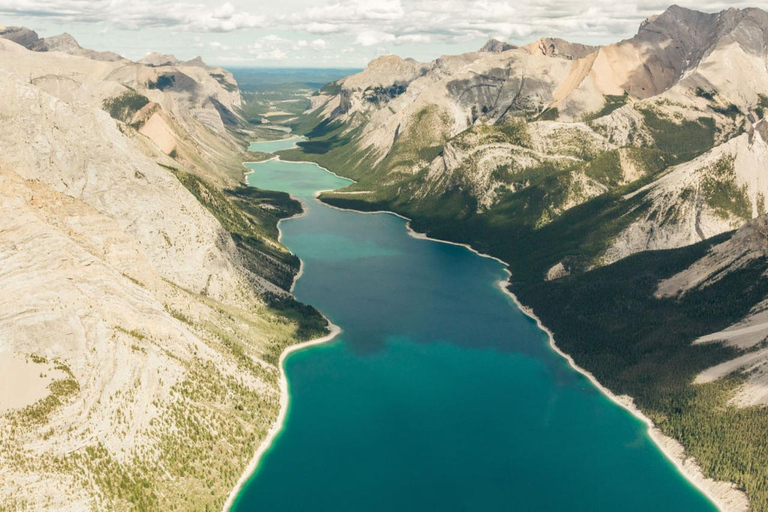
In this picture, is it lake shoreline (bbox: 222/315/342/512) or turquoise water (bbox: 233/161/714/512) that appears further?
lake shoreline (bbox: 222/315/342/512)

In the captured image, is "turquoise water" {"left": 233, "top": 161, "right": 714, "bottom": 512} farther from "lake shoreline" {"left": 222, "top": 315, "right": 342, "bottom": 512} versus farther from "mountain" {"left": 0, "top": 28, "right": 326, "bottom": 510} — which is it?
"mountain" {"left": 0, "top": 28, "right": 326, "bottom": 510}

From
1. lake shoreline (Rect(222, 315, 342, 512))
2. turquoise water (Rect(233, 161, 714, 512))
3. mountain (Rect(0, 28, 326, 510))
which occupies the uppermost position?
mountain (Rect(0, 28, 326, 510))

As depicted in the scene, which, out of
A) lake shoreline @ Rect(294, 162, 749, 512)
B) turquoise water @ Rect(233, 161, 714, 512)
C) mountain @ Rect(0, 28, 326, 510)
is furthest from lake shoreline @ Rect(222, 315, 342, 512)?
lake shoreline @ Rect(294, 162, 749, 512)

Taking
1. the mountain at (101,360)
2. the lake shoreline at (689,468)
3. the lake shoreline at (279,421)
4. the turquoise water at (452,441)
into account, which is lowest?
the lake shoreline at (279,421)

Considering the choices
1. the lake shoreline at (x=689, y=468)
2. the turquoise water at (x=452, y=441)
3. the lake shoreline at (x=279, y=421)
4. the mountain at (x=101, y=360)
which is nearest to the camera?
the mountain at (x=101, y=360)

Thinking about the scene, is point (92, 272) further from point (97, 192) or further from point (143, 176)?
point (143, 176)

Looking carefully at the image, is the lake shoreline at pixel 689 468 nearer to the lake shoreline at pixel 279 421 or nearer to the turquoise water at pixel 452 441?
the turquoise water at pixel 452 441

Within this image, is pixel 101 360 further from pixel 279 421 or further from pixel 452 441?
pixel 452 441

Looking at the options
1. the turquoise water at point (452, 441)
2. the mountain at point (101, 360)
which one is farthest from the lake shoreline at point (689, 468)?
the mountain at point (101, 360)

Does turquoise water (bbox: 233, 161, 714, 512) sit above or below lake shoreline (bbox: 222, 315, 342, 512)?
above

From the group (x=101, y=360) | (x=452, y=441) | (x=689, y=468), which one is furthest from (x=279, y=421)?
(x=689, y=468)

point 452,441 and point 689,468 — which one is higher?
point 689,468
